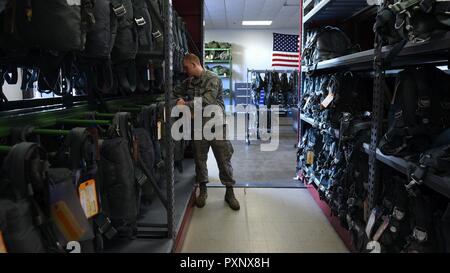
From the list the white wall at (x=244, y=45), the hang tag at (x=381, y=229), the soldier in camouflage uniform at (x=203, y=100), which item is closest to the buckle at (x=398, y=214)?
the hang tag at (x=381, y=229)

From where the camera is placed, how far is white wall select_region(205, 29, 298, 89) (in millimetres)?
13531

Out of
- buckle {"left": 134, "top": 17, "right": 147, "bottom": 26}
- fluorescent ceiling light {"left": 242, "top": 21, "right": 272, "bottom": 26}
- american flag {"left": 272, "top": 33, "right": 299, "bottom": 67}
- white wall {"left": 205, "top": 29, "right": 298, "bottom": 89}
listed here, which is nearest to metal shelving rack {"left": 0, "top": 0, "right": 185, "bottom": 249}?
buckle {"left": 134, "top": 17, "right": 147, "bottom": 26}

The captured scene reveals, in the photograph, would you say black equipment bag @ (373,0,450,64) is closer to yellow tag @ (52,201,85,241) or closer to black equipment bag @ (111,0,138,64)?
black equipment bag @ (111,0,138,64)

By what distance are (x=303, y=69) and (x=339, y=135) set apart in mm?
1703

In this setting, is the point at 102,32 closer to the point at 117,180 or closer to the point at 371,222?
the point at 117,180

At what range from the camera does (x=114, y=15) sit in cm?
174

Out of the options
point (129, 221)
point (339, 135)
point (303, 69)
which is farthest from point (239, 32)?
point (129, 221)

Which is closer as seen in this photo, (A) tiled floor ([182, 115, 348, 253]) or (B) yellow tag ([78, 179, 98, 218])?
(B) yellow tag ([78, 179, 98, 218])

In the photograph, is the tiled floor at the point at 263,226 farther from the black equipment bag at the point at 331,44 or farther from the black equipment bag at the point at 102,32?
the black equipment bag at the point at 102,32

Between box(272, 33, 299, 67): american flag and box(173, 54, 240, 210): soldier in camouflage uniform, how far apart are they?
8402mm

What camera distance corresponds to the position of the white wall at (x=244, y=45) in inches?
533

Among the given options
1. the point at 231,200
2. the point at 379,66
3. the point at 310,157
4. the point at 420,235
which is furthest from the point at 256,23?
the point at 420,235

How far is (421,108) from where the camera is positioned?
175 centimetres
